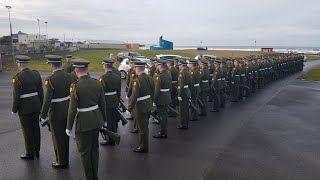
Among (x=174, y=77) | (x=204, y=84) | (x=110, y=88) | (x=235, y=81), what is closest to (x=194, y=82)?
(x=174, y=77)

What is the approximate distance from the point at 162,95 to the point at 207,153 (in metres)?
1.92

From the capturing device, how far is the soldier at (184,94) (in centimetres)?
929

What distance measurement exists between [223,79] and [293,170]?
6.40 m

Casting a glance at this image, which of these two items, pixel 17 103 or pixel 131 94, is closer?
pixel 17 103

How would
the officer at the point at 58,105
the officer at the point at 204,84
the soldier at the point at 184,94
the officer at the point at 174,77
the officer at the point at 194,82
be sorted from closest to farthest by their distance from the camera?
1. the officer at the point at 58,105
2. the soldier at the point at 184,94
3. the officer at the point at 194,82
4. the officer at the point at 174,77
5. the officer at the point at 204,84

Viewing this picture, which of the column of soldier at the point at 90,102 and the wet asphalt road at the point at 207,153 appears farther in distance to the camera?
the wet asphalt road at the point at 207,153

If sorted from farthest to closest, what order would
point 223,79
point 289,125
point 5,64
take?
point 5,64, point 223,79, point 289,125

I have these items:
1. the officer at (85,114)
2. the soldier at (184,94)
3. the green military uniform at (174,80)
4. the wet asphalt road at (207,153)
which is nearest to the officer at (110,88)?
the wet asphalt road at (207,153)

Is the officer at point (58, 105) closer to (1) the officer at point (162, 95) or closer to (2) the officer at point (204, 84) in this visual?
(1) the officer at point (162, 95)

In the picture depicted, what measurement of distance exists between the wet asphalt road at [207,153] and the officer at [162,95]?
0.45 metres

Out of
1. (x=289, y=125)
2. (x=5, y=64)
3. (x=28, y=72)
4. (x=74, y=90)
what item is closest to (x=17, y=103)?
(x=28, y=72)

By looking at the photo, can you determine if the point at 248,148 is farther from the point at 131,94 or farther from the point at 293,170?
the point at 131,94

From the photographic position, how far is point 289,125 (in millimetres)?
10242

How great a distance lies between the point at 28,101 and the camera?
6.61 metres
